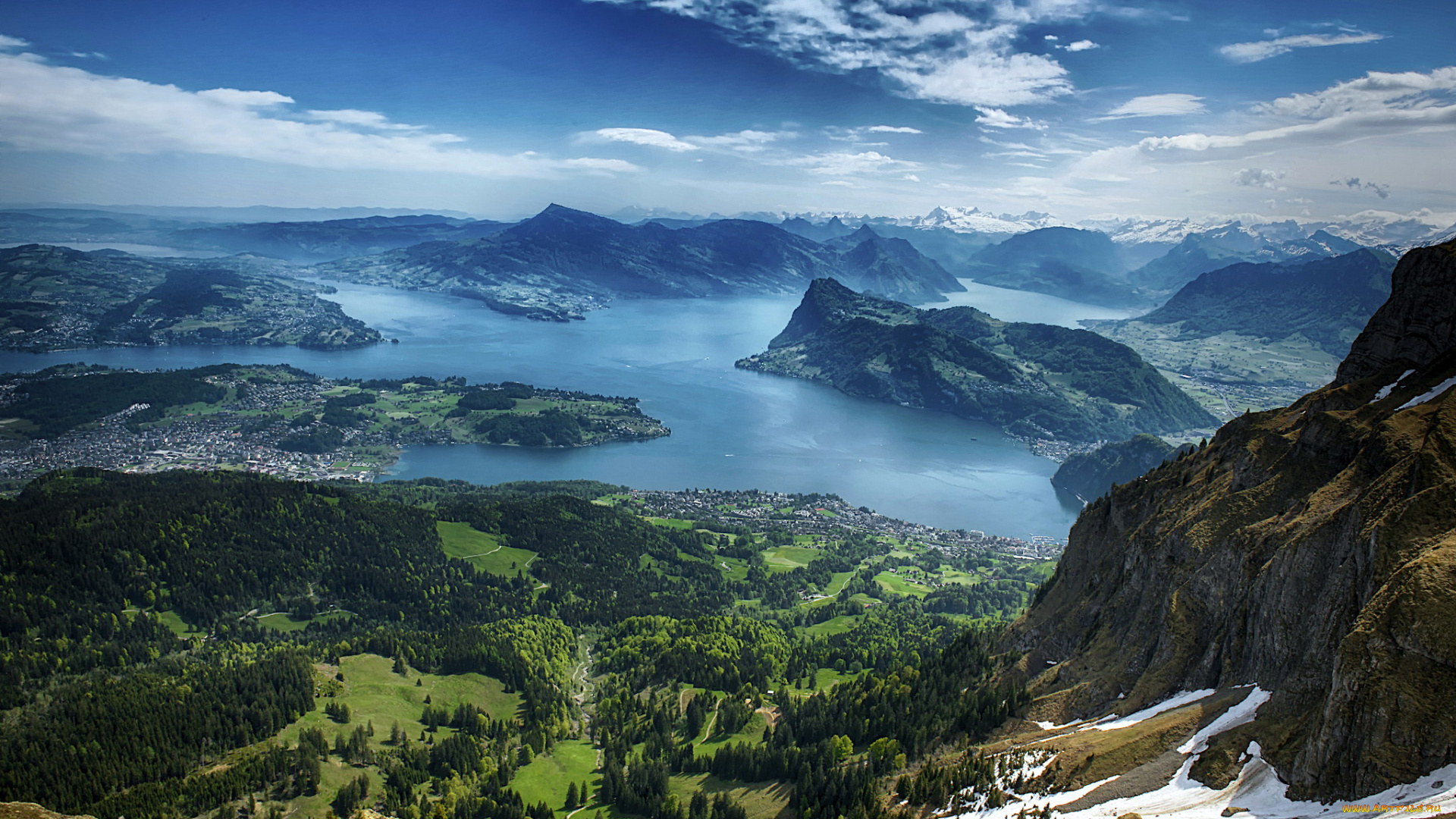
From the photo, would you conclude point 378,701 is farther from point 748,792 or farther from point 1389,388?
point 1389,388

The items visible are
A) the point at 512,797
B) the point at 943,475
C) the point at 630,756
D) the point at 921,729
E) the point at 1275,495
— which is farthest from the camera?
the point at 943,475

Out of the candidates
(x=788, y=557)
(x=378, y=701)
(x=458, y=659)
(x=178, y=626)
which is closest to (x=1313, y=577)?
(x=378, y=701)

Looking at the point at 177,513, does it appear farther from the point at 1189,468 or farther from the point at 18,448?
the point at 1189,468

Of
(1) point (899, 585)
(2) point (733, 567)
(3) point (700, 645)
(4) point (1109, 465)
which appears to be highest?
(4) point (1109, 465)

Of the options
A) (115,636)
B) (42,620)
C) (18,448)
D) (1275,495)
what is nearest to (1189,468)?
(1275,495)

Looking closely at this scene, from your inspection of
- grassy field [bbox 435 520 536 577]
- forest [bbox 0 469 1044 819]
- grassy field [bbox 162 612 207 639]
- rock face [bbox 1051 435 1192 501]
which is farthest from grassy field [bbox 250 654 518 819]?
rock face [bbox 1051 435 1192 501]

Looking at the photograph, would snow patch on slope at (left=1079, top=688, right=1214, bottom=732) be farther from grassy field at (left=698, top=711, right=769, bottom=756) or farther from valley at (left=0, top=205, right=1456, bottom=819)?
grassy field at (left=698, top=711, right=769, bottom=756)
